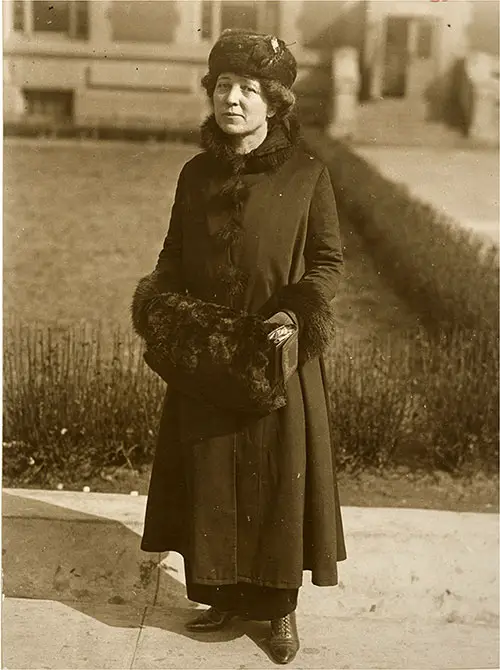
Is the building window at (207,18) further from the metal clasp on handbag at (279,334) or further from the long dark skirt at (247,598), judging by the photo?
the long dark skirt at (247,598)

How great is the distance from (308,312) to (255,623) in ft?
4.37

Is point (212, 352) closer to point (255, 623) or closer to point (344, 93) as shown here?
point (255, 623)

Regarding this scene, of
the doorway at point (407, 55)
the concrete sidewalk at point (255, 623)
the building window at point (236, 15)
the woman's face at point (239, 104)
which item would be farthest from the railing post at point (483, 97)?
the concrete sidewalk at point (255, 623)

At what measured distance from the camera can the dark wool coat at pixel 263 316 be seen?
316 cm

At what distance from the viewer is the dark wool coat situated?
3.16 meters

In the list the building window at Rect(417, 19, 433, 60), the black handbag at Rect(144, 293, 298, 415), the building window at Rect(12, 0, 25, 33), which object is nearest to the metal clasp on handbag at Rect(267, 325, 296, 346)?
the black handbag at Rect(144, 293, 298, 415)

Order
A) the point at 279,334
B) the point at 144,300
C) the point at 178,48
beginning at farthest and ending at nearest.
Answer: the point at 178,48 → the point at 144,300 → the point at 279,334

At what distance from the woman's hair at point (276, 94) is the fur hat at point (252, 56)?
2 centimetres

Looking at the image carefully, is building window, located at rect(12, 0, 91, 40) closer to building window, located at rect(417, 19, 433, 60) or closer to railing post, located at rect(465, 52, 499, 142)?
building window, located at rect(417, 19, 433, 60)

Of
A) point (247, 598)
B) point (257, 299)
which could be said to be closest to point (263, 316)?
point (257, 299)

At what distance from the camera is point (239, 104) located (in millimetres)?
3094

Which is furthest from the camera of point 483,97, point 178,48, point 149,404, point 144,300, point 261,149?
point 149,404

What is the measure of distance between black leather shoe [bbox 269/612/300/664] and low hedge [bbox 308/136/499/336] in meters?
1.48

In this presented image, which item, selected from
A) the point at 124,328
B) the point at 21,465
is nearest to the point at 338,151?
the point at 124,328
